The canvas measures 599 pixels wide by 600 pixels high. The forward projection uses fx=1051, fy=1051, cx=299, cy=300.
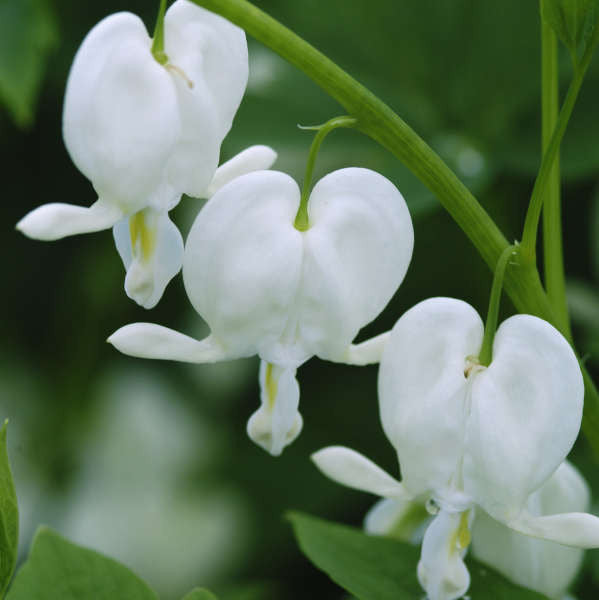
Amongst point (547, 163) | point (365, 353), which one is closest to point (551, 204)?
point (547, 163)

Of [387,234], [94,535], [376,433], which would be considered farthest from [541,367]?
[94,535]

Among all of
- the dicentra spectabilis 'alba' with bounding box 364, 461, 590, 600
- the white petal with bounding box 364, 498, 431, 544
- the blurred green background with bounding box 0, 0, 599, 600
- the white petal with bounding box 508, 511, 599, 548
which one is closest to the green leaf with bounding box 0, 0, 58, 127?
the blurred green background with bounding box 0, 0, 599, 600

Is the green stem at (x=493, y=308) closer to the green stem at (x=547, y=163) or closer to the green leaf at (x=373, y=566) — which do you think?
the green stem at (x=547, y=163)

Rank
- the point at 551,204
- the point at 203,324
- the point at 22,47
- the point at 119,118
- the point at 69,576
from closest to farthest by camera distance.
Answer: the point at 119,118, the point at 69,576, the point at 551,204, the point at 22,47, the point at 203,324

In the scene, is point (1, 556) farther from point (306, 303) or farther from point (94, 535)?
point (94, 535)

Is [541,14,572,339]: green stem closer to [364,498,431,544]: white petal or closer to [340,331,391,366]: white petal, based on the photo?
[340,331,391,366]: white petal

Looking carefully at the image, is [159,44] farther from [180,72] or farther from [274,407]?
[274,407]

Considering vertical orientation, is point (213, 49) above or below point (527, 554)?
above
